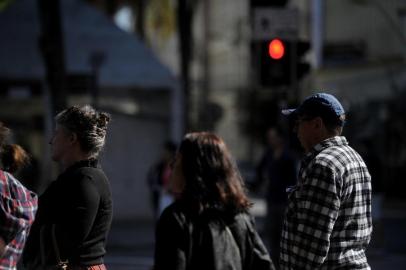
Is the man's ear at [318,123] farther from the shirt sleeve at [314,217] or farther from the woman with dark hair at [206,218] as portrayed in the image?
the woman with dark hair at [206,218]

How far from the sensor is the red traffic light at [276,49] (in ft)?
37.4

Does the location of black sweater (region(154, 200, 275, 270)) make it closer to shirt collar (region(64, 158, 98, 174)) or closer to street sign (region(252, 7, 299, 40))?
shirt collar (region(64, 158, 98, 174))

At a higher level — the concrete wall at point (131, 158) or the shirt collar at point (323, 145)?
the shirt collar at point (323, 145)

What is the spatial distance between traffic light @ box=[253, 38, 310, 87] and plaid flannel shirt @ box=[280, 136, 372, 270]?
24.3 feet

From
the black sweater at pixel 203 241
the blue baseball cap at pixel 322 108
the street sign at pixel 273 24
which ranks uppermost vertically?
the street sign at pixel 273 24

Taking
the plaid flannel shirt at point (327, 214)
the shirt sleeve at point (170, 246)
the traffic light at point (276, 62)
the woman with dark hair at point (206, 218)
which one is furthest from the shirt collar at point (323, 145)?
the traffic light at point (276, 62)

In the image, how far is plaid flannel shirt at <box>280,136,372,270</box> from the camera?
3750mm

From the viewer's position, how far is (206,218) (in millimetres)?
3760

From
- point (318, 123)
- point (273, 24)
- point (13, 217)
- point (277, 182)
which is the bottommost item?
point (277, 182)

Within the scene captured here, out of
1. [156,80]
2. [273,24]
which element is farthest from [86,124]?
[156,80]

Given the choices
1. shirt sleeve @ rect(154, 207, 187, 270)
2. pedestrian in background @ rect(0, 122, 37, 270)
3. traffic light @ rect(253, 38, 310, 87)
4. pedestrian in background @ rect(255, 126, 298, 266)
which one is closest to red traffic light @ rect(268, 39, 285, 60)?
traffic light @ rect(253, 38, 310, 87)

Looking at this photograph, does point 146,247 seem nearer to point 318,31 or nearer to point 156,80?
point 156,80

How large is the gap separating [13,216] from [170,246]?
2.26 feet

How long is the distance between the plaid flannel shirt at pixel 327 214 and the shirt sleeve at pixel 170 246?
0.56m
